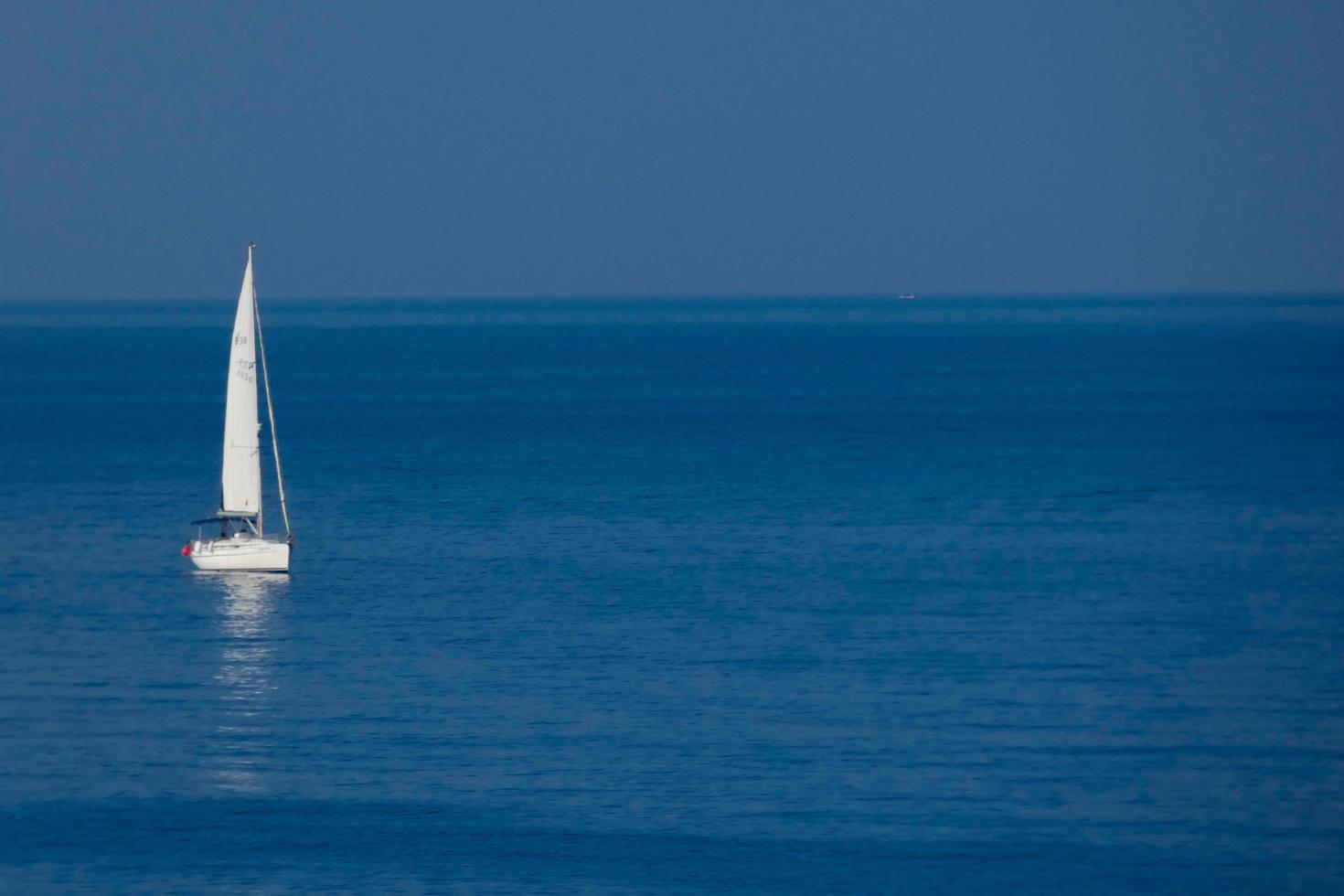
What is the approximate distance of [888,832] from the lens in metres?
37.9

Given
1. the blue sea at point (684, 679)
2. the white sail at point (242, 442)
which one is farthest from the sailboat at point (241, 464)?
the blue sea at point (684, 679)

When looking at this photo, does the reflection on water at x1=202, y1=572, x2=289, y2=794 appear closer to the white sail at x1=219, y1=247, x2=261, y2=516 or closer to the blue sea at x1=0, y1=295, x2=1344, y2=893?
the blue sea at x1=0, y1=295, x2=1344, y2=893

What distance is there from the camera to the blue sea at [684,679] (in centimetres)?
3703

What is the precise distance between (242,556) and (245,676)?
14.5 m

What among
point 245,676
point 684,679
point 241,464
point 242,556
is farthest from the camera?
point 241,464

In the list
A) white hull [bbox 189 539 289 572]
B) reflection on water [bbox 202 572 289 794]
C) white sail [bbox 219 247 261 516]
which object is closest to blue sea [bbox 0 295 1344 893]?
reflection on water [bbox 202 572 289 794]

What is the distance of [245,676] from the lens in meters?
50.7

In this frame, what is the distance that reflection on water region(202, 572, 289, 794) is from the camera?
4228 cm

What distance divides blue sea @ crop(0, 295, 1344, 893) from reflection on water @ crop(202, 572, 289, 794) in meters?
0.19

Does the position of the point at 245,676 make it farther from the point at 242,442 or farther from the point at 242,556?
the point at 242,442

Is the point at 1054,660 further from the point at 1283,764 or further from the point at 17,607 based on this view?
the point at 17,607

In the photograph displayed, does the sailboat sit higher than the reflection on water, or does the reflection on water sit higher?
the sailboat

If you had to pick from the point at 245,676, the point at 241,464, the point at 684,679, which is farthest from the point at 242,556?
the point at 684,679

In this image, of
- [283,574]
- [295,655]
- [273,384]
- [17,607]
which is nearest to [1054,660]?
[295,655]
